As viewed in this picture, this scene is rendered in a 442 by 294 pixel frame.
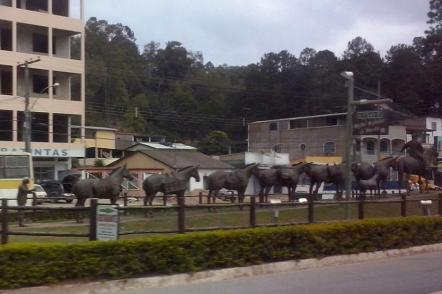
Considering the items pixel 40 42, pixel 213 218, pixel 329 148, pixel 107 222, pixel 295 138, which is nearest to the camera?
pixel 107 222

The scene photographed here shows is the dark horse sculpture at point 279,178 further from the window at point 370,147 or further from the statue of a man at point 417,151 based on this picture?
the window at point 370,147

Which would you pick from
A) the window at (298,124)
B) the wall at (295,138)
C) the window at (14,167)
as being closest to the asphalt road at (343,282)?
the window at (14,167)

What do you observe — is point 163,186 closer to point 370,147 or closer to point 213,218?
point 213,218

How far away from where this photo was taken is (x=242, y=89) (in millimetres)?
105938

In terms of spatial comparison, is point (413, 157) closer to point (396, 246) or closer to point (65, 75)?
point (396, 246)

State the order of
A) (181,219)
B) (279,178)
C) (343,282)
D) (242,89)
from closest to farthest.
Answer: (343,282), (181,219), (279,178), (242,89)

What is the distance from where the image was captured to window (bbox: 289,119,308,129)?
8138 cm

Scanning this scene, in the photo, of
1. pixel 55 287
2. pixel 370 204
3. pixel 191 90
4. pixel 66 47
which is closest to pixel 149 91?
pixel 191 90

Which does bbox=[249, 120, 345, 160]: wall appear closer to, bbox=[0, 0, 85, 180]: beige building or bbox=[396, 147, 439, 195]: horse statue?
bbox=[0, 0, 85, 180]: beige building

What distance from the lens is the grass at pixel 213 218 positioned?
14.1 meters

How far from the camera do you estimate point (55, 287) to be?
11.2 metres

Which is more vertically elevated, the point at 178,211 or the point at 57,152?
the point at 57,152

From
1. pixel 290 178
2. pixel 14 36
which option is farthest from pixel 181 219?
pixel 14 36

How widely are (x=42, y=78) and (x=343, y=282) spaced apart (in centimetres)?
5138
